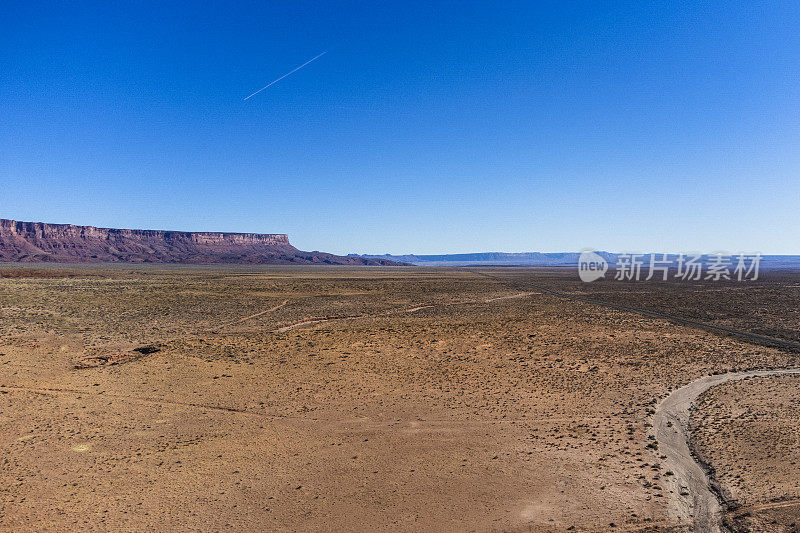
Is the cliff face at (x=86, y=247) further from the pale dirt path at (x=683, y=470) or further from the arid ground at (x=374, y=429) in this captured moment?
the pale dirt path at (x=683, y=470)

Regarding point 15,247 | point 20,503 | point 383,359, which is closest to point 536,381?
point 383,359

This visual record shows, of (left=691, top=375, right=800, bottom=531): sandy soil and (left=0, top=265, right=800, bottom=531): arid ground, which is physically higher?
(left=691, top=375, right=800, bottom=531): sandy soil

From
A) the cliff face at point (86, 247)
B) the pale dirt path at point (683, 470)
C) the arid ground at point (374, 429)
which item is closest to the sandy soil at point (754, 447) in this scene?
the arid ground at point (374, 429)

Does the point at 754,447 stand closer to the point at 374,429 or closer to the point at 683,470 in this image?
the point at 683,470

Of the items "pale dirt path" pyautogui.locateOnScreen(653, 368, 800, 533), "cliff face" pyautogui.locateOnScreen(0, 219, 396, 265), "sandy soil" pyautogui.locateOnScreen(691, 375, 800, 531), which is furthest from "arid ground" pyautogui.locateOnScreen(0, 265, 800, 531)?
"cliff face" pyautogui.locateOnScreen(0, 219, 396, 265)

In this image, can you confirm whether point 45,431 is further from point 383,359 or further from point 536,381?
point 536,381

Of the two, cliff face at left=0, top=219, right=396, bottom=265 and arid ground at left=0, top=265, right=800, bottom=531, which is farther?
cliff face at left=0, top=219, right=396, bottom=265

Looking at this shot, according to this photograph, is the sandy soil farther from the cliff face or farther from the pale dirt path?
the cliff face
